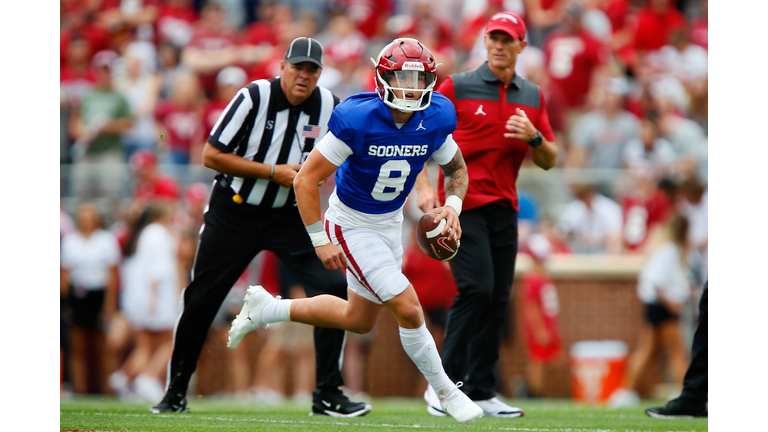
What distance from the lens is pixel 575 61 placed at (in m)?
12.1

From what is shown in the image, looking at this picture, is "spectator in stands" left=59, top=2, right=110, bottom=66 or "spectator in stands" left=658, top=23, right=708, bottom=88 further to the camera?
"spectator in stands" left=59, top=2, right=110, bottom=66

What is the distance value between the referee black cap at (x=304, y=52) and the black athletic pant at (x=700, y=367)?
2928mm

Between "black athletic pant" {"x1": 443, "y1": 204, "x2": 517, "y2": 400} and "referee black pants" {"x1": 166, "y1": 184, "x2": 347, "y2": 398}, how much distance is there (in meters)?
0.76

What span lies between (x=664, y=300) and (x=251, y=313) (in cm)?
568

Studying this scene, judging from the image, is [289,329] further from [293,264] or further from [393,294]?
[393,294]

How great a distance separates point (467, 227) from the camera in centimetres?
550

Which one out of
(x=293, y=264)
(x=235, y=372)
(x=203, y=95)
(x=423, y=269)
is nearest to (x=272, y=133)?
(x=293, y=264)

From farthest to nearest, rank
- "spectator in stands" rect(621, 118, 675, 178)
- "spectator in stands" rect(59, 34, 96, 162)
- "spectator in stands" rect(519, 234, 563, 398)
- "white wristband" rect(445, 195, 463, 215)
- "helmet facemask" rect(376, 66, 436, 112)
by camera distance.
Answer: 1. "spectator in stands" rect(59, 34, 96, 162)
2. "spectator in stands" rect(621, 118, 675, 178)
3. "spectator in stands" rect(519, 234, 563, 398)
4. "white wristband" rect(445, 195, 463, 215)
5. "helmet facemask" rect(376, 66, 436, 112)

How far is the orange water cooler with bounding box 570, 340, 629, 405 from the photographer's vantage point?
976 centimetres

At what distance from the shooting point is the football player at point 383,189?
450 cm

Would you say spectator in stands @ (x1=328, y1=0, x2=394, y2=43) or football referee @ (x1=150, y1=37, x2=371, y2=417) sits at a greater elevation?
spectator in stands @ (x1=328, y1=0, x2=394, y2=43)

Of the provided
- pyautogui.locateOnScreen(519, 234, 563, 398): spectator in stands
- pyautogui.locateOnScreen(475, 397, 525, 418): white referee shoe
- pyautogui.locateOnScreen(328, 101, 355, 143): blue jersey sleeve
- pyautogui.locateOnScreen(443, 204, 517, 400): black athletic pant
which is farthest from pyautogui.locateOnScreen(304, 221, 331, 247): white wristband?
pyautogui.locateOnScreen(519, 234, 563, 398): spectator in stands

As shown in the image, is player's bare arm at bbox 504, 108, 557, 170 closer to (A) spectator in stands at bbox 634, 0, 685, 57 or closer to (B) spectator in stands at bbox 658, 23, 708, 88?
(B) spectator in stands at bbox 658, 23, 708, 88

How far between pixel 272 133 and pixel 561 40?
25.2 ft
